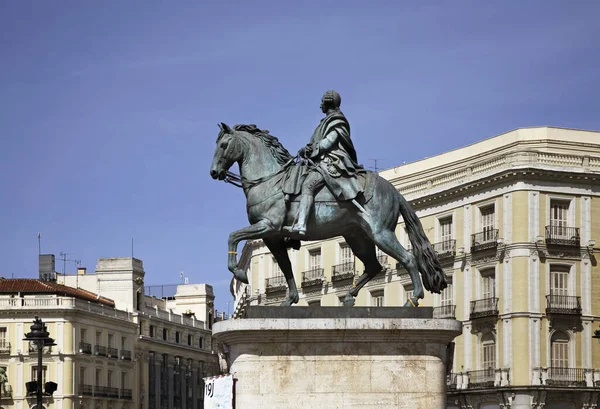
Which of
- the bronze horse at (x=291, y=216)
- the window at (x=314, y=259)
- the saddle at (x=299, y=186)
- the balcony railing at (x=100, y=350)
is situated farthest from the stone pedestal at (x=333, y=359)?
the balcony railing at (x=100, y=350)

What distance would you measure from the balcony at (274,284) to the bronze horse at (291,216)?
5788cm

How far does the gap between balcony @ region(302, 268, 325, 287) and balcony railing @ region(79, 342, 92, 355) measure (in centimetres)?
3295

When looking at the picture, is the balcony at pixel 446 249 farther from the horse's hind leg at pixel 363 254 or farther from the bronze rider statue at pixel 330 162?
the bronze rider statue at pixel 330 162

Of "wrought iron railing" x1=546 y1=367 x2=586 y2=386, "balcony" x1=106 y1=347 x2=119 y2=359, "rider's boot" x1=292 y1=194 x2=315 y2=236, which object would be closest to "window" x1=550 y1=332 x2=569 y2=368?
"wrought iron railing" x1=546 y1=367 x2=586 y2=386

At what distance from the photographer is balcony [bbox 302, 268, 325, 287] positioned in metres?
76.2

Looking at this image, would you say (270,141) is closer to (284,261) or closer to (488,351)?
(284,261)

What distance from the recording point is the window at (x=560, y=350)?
2461 inches

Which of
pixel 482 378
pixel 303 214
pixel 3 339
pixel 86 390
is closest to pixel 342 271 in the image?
pixel 482 378

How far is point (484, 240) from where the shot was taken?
214 ft

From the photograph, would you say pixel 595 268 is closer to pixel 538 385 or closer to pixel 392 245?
pixel 538 385

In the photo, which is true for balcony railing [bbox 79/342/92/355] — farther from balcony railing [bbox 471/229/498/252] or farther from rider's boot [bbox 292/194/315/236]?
rider's boot [bbox 292/194/315/236]

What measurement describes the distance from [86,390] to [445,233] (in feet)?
152

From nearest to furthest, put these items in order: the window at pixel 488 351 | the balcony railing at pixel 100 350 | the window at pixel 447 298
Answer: the window at pixel 488 351, the window at pixel 447 298, the balcony railing at pixel 100 350

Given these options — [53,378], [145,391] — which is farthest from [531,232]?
[145,391]
